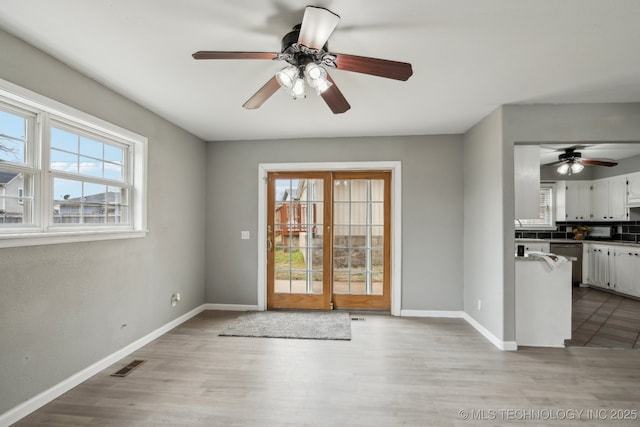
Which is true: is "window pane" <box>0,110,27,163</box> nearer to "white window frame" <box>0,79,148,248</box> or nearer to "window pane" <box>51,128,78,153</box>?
"white window frame" <box>0,79,148,248</box>

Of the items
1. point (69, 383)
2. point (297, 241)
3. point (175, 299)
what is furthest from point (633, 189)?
point (69, 383)

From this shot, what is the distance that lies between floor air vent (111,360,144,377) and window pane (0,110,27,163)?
72.6 inches

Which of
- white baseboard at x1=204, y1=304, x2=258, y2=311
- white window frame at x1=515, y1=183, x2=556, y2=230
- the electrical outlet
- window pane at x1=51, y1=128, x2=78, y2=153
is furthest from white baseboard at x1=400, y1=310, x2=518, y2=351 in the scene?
window pane at x1=51, y1=128, x2=78, y2=153

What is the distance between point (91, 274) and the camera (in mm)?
2693

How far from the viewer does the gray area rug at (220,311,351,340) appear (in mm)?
3631

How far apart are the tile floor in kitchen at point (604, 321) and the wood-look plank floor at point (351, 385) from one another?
0.87 ft

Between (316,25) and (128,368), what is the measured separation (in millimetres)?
3124

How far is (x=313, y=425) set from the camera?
2.07m

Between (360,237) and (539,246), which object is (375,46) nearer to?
(360,237)

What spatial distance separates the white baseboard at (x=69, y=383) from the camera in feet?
6.83

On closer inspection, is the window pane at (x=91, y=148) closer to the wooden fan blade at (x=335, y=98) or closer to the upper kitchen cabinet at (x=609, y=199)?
the wooden fan blade at (x=335, y=98)

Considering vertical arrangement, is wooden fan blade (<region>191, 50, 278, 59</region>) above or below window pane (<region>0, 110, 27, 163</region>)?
above

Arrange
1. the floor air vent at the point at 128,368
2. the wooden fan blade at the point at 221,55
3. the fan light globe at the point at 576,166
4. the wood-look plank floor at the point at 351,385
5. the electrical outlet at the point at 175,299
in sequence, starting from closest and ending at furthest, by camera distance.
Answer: the wooden fan blade at the point at 221,55 < the wood-look plank floor at the point at 351,385 < the floor air vent at the point at 128,368 < the electrical outlet at the point at 175,299 < the fan light globe at the point at 576,166

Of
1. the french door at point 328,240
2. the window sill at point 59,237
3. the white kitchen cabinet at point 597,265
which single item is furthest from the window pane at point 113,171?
the white kitchen cabinet at point 597,265
